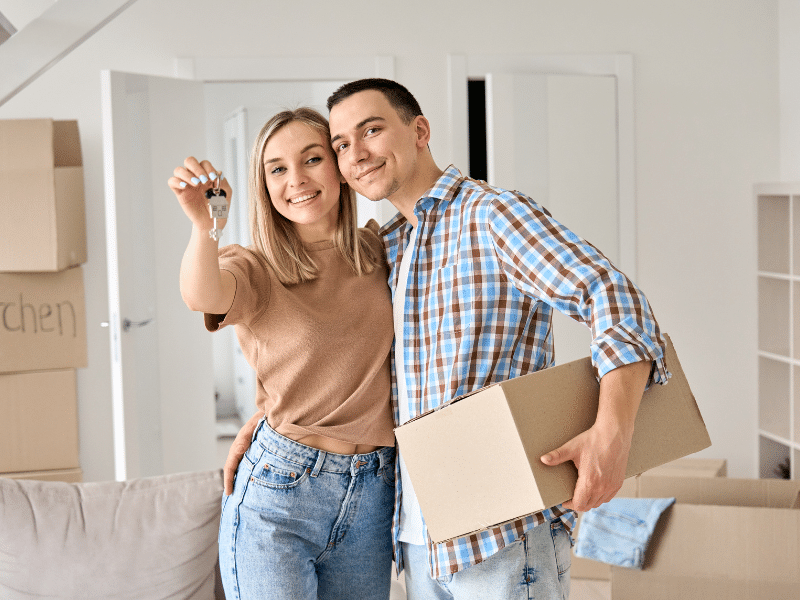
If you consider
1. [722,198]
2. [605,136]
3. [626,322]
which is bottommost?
[626,322]

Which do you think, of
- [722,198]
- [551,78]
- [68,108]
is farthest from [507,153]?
[68,108]

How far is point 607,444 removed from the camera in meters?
1.05

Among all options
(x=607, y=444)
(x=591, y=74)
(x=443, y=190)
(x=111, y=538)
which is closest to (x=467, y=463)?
(x=607, y=444)

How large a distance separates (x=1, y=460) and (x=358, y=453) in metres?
2.72

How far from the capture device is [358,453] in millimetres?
1430

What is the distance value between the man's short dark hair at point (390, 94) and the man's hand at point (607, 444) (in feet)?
2.25

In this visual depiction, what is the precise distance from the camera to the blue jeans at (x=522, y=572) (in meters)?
1.26

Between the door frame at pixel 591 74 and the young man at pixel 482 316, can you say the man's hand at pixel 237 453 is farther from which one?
the door frame at pixel 591 74

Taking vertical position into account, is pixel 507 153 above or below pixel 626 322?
above

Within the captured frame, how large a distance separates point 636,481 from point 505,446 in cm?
210

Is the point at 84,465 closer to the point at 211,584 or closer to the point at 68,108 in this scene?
the point at 68,108

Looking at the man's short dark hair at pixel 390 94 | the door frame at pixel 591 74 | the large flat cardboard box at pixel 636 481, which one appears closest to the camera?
the man's short dark hair at pixel 390 94

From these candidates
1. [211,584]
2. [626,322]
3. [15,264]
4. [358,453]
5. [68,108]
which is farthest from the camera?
[68,108]

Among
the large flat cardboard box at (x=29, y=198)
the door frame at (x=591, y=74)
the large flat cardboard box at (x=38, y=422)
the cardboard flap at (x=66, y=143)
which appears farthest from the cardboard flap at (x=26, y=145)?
the door frame at (x=591, y=74)
